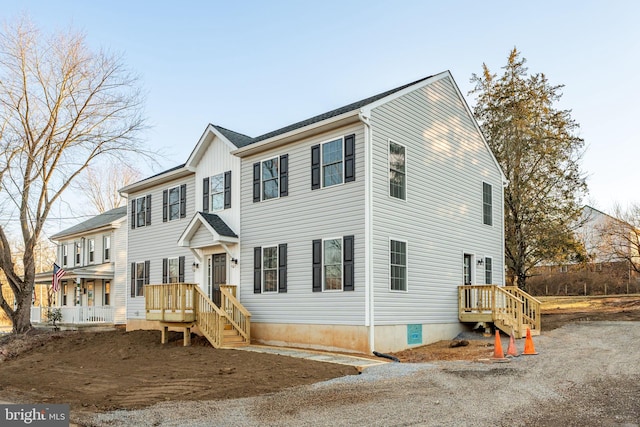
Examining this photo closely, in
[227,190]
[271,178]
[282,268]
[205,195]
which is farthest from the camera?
[205,195]

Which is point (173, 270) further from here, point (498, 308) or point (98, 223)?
point (98, 223)

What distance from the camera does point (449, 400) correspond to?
8828 millimetres

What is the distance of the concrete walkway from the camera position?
12867mm

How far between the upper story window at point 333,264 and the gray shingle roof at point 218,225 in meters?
3.52

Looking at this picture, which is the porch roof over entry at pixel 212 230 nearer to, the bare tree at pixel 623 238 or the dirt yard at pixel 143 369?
the dirt yard at pixel 143 369

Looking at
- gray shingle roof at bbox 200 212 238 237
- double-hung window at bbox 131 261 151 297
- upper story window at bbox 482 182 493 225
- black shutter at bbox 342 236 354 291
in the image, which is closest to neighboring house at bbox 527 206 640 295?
upper story window at bbox 482 182 493 225

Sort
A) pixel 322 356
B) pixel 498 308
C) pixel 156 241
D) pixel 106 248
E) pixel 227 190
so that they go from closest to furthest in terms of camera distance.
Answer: pixel 322 356 < pixel 498 308 < pixel 227 190 < pixel 156 241 < pixel 106 248

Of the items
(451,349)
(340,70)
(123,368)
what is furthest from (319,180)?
(123,368)

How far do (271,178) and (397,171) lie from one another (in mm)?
3941

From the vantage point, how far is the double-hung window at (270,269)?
16766 mm

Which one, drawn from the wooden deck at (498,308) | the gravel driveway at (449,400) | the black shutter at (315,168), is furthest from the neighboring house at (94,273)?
the gravel driveway at (449,400)

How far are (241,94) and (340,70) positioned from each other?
5069mm

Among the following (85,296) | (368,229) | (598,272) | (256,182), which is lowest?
(85,296)

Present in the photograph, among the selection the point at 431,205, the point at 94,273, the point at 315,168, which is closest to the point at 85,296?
the point at 94,273
